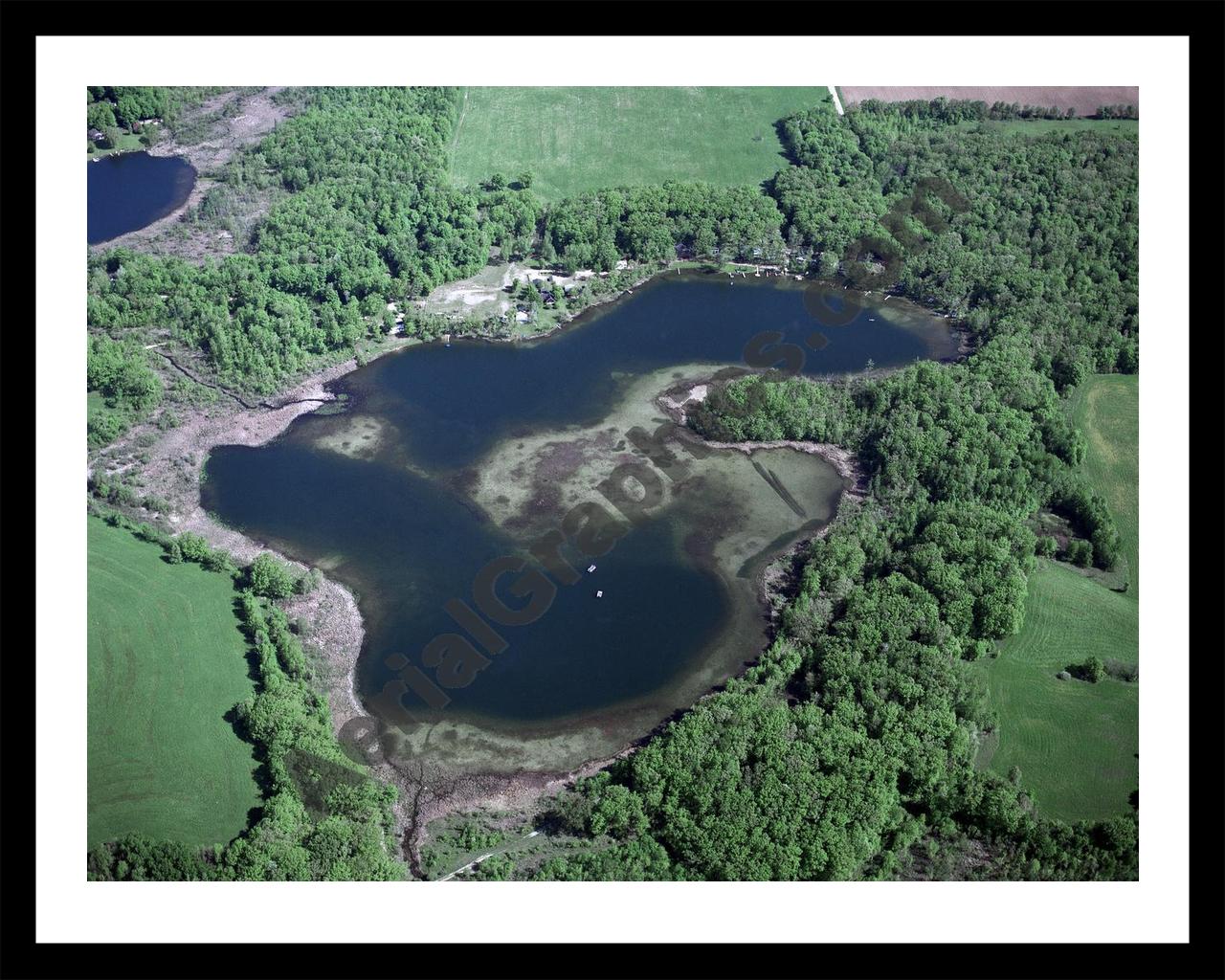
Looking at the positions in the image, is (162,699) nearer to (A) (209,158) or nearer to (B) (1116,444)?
(B) (1116,444)

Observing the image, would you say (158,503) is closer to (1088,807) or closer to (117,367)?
(117,367)

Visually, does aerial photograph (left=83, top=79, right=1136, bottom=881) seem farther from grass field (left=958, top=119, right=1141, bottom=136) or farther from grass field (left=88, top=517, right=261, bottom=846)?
grass field (left=958, top=119, right=1141, bottom=136)

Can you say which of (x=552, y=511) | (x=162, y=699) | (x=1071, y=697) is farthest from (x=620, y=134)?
(x=162, y=699)

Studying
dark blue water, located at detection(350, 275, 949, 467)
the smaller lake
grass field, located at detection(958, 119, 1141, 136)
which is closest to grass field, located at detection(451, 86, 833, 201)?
dark blue water, located at detection(350, 275, 949, 467)

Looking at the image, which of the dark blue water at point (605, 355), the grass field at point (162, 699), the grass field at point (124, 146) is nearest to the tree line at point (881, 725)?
the dark blue water at point (605, 355)

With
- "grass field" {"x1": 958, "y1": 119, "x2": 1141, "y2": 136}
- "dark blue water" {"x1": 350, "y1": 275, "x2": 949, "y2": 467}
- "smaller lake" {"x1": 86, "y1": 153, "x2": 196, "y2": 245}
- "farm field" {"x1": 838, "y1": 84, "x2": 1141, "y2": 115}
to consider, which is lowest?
"dark blue water" {"x1": 350, "y1": 275, "x2": 949, "y2": 467}
